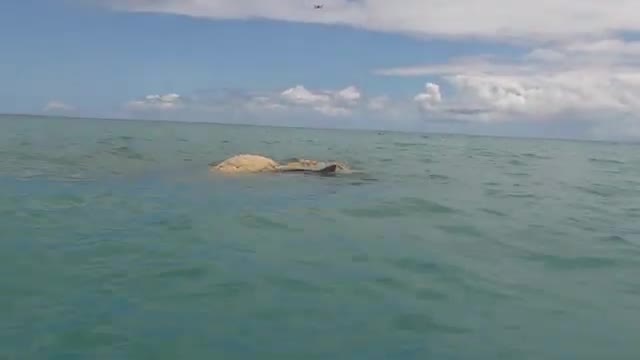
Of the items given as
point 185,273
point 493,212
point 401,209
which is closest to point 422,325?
point 185,273

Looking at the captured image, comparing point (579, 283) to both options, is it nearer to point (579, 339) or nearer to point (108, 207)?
point (579, 339)

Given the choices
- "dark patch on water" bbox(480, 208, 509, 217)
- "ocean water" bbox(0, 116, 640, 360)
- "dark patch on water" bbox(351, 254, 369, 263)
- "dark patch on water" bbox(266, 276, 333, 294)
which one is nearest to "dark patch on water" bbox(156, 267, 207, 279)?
"ocean water" bbox(0, 116, 640, 360)

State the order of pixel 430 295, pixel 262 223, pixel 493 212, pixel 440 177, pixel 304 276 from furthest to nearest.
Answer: pixel 440 177, pixel 493 212, pixel 262 223, pixel 304 276, pixel 430 295

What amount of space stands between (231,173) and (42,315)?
1622 centimetres

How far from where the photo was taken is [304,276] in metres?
10.2

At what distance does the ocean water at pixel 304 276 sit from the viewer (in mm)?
7461

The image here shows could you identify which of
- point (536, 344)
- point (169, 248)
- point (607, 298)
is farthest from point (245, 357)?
point (607, 298)

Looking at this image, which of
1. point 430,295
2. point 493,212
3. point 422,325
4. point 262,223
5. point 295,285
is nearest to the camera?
point 422,325

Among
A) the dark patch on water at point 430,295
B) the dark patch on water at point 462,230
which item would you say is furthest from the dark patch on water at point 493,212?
the dark patch on water at point 430,295

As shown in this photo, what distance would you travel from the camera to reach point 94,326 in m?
7.51

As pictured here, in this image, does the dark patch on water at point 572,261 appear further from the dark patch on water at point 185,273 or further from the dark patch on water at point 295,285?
the dark patch on water at point 185,273

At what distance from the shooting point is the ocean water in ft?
24.5

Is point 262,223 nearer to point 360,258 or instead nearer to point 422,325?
point 360,258

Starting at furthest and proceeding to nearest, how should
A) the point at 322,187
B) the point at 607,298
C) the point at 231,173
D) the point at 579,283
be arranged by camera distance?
1. the point at 231,173
2. the point at 322,187
3. the point at 579,283
4. the point at 607,298
